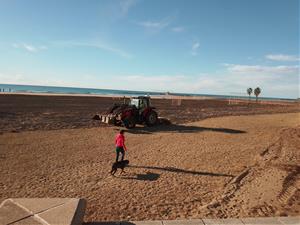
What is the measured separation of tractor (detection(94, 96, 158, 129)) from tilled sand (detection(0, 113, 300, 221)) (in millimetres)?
2815

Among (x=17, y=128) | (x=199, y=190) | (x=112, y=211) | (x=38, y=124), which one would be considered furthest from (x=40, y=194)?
(x=38, y=124)

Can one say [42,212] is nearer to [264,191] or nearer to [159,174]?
[159,174]

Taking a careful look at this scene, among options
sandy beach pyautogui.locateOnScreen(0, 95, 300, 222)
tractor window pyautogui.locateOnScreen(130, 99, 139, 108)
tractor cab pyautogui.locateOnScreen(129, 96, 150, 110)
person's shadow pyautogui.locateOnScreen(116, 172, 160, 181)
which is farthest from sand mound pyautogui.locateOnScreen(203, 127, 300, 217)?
tractor window pyautogui.locateOnScreen(130, 99, 139, 108)

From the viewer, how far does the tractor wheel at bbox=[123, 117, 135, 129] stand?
18.2m

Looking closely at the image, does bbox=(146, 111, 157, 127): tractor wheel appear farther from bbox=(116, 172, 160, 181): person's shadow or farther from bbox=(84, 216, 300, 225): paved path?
bbox=(84, 216, 300, 225): paved path

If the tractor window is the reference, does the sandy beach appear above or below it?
below

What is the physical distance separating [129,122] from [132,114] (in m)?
0.53

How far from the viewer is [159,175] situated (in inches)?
361

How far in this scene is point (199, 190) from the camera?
25.9 feet

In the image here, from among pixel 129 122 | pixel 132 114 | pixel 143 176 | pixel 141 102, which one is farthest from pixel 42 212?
pixel 141 102

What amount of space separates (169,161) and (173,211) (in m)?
4.39

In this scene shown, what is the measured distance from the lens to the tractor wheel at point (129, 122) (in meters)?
18.2

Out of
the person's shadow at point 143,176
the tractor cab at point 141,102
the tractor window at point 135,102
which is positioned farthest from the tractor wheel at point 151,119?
the person's shadow at point 143,176

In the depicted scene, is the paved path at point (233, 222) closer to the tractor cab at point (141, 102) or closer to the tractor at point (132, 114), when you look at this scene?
the tractor at point (132, 114)
